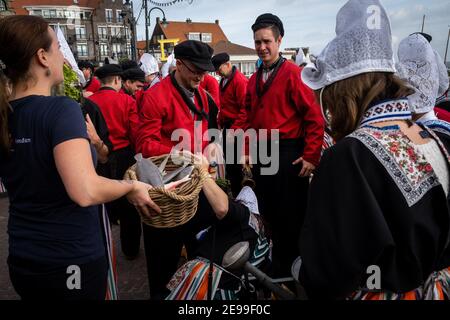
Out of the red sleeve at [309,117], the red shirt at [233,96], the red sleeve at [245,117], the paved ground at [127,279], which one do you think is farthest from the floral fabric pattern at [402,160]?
the red shirt at [233,96]

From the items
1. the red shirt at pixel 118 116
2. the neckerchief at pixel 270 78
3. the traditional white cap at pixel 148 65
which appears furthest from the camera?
the traditional white cap at pixel 148 65

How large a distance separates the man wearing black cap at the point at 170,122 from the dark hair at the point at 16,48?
132cm

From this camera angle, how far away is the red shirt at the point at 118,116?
15.8ft

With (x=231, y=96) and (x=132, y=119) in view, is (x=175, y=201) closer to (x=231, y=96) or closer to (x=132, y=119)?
(x=132, y=119)

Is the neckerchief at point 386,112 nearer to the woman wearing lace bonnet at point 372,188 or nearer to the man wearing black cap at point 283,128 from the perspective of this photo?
the woman wearing lace bonnet at point 372,188

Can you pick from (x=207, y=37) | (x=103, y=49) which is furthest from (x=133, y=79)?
(x=103, y=49)

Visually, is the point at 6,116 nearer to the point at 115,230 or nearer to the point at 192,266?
the point at 192,266

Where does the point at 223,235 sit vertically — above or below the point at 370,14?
below

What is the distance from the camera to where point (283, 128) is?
3508mm

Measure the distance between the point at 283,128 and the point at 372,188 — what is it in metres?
2.24

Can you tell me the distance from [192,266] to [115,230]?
11.0ft

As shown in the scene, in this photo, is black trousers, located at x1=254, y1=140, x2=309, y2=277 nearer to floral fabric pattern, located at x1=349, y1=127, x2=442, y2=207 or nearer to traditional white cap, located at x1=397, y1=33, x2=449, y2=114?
traditional white cap, located at x1=397, y1=33, x2=449, y2=114
